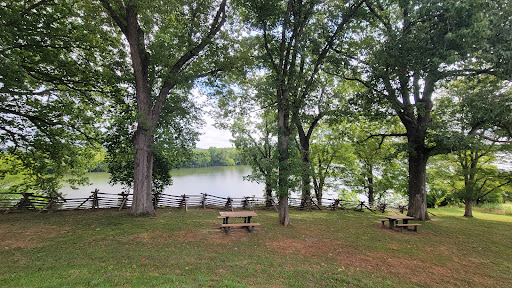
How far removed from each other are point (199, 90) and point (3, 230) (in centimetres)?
845

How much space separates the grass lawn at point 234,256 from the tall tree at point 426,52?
4.54m

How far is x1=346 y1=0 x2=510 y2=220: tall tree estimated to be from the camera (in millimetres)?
5480

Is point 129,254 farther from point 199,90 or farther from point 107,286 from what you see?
point 199,90

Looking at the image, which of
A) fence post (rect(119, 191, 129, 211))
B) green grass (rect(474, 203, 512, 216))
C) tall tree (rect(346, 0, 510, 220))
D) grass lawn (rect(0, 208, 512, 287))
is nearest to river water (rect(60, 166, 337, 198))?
fence post (rect(119, 191, 129, 211))

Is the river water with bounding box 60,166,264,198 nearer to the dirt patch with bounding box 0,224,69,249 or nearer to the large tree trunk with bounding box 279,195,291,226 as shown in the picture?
the large tree trunk with bounding box 279,195,291,226

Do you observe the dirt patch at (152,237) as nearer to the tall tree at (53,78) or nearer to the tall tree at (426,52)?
the tall tree at (53,78)

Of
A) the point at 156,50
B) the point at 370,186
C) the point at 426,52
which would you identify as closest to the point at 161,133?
the point at 156,50

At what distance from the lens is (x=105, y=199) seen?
11688 mm

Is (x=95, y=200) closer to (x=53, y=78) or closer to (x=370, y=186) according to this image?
(x=53, y=78)

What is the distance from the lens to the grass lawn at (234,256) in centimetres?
395

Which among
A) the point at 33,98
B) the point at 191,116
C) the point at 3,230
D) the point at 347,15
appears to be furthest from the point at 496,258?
the point at 33,98

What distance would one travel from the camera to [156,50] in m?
9.27

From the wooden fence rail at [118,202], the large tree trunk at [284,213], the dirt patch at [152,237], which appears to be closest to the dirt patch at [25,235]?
the dirt patch at [152,237]

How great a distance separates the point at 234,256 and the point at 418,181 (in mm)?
9976
